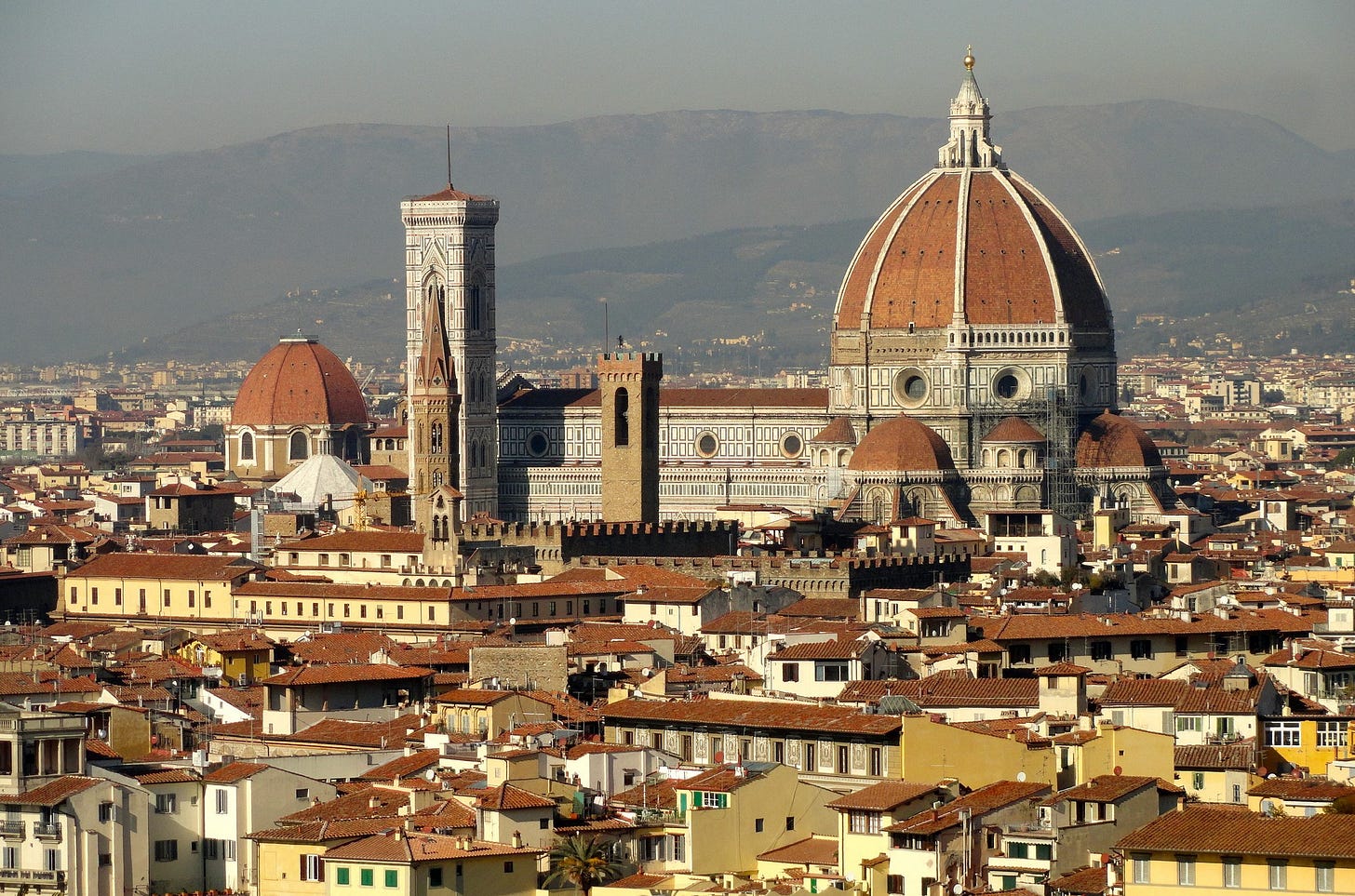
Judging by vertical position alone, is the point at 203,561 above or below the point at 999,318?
below

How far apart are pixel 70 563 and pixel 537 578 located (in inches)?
470

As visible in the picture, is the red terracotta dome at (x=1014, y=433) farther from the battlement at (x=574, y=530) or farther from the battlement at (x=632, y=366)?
the battlement at (x=574, y=530)

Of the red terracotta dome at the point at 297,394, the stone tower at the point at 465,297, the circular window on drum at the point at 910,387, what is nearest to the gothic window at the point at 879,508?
the circular window on drum at the point at 910,387

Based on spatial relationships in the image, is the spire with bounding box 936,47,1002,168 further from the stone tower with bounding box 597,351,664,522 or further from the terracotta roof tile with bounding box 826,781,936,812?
the terracotta roof tile with bounding box 826,781,936,812

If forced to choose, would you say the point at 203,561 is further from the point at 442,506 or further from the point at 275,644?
the point at 275,644

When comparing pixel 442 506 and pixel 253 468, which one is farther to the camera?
pixel 253 468

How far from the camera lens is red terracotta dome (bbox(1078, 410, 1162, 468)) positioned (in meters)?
111

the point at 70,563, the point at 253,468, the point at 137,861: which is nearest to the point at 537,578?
the point at 70,563

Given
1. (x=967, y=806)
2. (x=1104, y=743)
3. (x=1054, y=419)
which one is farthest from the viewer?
(x=1054, y=419)

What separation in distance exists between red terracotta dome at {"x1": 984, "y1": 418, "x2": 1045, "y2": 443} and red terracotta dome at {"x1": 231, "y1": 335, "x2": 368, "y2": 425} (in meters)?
41.7

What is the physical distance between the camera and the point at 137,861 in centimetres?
3859

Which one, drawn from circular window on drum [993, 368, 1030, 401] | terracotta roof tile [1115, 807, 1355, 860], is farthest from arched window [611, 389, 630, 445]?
terracotta roof tile [1115, 807, 1355, 860]

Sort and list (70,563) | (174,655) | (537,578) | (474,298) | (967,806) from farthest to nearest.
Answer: (474,298) < (70,563) < (537,578) < (174,655) < (967,806)

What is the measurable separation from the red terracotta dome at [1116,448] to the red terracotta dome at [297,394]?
4345 cm
